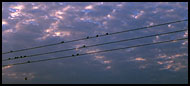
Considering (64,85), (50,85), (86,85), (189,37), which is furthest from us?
(64,85)

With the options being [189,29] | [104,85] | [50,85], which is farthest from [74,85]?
[189,29]

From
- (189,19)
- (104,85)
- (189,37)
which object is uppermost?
(189,19)

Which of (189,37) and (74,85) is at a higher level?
(189,37)

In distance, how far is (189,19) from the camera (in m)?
22.7

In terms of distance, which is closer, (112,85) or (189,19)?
(189,19)

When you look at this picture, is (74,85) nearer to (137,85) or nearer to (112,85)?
(112,85)

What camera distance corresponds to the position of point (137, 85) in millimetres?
92188

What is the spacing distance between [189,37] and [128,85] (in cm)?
7262

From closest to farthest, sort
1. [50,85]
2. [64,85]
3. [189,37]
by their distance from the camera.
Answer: [189,37], [50,85], [64,85]

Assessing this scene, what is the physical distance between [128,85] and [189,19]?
72.8 m

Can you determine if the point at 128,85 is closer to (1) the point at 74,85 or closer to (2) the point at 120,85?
(2) the point at 120,85

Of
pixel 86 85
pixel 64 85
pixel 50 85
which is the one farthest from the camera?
pixel 64 85

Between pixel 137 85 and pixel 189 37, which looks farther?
pixel 137 85

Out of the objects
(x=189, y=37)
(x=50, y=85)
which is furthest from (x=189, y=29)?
(x=50, y=85)
